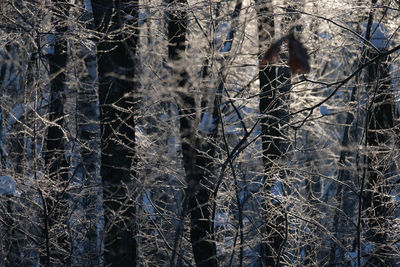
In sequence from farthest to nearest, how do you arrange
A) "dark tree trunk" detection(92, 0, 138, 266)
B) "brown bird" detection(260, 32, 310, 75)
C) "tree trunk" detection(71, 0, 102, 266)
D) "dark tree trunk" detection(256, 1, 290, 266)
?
"dark tree trunk" detection(256, 1, 290, 266) < "tree trunk" detection(71, 0, 102, 266) < "dark tree trunk" detection(92, 0, 138, 266) < "brown bird" detection(260, 32, 310, 75)

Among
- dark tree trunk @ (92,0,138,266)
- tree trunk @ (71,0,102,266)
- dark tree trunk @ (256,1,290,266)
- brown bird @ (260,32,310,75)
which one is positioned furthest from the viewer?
dark tree trunk @ (256,1,290,266)

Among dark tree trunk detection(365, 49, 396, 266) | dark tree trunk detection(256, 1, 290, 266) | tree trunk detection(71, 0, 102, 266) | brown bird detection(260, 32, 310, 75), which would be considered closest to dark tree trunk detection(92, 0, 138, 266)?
tree trunk detection(71, 0, 102, 266)

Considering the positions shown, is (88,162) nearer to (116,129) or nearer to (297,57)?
(116,129)

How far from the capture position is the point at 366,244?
7008mm

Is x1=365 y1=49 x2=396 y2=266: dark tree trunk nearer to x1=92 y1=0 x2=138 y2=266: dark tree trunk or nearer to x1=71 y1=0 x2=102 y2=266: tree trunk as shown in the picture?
x1=92 y1=0 x2=138 y2=266: dark tree trunk

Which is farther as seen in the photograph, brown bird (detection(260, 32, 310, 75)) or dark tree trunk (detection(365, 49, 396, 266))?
dark tree trunk (detection(365, 49, 396, 266))

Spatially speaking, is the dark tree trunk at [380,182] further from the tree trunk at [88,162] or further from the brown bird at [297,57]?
the brown bird at [297,57]

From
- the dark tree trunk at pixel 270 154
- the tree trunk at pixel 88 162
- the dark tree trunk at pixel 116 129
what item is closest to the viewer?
the dark tree trunk at pixel 116 129

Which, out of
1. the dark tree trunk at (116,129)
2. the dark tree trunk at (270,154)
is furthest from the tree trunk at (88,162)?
the dark tree trunk at (270,154)

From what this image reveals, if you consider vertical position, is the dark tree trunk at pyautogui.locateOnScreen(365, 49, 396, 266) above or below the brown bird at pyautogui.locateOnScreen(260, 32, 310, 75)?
below

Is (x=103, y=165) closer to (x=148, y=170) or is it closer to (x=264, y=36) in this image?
(x=148, y=170)

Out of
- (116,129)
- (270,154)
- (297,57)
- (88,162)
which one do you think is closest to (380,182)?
(270,154)

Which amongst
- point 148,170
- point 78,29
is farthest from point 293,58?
point 148,170

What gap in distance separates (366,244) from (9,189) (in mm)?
4498
